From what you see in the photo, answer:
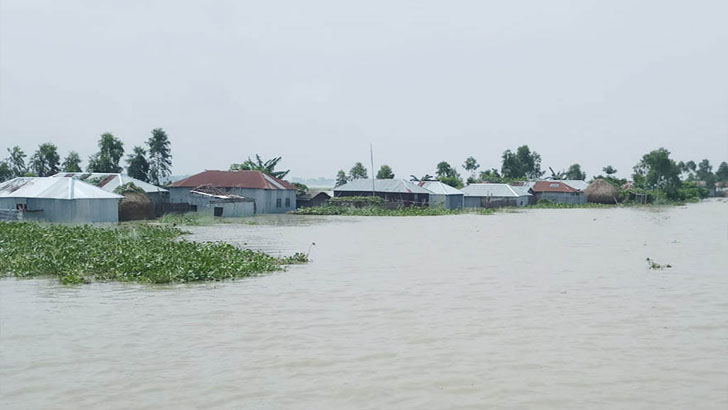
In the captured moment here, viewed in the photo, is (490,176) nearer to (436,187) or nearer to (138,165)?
(436,187)

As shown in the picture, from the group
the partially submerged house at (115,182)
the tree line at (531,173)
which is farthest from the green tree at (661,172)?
the partially submerged house at (115,182)

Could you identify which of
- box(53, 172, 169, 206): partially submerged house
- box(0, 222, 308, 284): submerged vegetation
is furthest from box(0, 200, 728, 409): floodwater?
box(53, 172, 169, 206): partially submerged house

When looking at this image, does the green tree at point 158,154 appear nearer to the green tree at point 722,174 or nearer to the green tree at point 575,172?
the green tree at point 575,172

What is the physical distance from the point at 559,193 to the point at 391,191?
2842cm

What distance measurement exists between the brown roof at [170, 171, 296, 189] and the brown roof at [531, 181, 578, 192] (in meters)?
39.6

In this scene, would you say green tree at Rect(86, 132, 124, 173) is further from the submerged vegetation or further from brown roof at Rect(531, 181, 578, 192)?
brown roof at Rect(531, 181, 578, 192)

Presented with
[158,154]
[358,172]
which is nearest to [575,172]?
[358,172]

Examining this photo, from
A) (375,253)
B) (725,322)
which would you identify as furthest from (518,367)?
(375,253)

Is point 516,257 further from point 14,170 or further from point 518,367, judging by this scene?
point 14,170

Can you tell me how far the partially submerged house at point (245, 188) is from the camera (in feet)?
143

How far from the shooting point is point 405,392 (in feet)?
22.0

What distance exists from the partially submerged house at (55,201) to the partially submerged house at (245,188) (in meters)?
10.9

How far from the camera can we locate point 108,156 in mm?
52969

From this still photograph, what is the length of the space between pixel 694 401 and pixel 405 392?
308 centimetres
